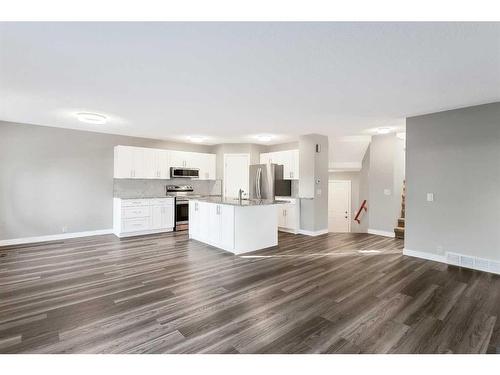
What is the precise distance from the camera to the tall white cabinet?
6.32 meters

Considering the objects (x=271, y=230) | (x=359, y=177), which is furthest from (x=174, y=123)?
(x=359, y=177)

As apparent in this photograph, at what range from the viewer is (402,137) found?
6.19 m

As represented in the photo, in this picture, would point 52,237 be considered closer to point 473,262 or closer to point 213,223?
point 213,223

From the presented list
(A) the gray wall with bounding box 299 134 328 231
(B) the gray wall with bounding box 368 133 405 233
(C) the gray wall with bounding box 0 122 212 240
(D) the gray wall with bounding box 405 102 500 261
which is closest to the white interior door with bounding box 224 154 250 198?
(A) the gray wall with bounding box 299 134 328 231

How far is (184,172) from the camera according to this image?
722cm

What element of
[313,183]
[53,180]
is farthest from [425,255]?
[53,180]

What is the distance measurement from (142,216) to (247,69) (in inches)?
192

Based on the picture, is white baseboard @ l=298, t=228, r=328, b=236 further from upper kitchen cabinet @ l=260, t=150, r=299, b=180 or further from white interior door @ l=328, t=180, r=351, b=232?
white interior door @ l=328, t=180, r=351, b=232

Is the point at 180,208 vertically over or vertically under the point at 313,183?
under

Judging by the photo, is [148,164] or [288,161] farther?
[288,161]

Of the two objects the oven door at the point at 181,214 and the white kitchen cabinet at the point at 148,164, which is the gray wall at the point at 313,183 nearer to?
the oven door at the point at 181,214

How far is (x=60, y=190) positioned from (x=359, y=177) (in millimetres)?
8464

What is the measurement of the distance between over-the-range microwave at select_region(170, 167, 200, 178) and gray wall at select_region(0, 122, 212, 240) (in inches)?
55.8
